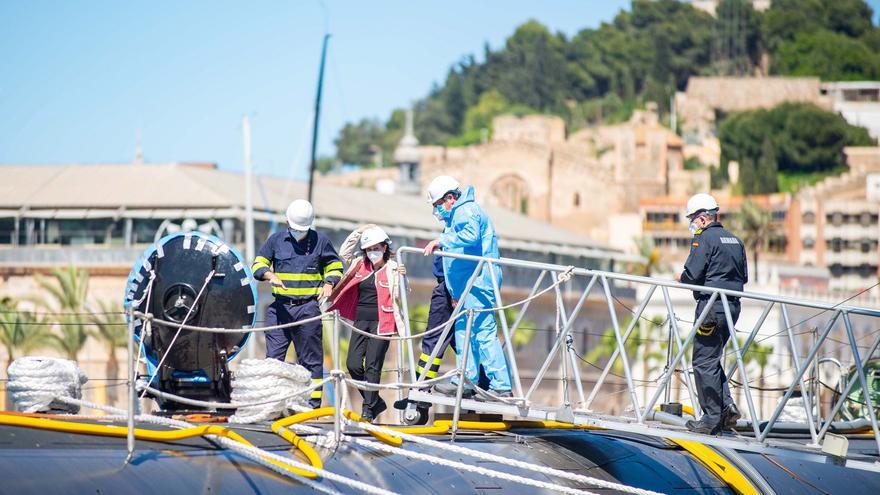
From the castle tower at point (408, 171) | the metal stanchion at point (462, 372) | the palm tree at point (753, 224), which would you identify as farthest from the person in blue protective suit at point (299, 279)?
the palm tree at point (753, 224)

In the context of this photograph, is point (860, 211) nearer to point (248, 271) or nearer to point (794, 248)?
point (794, 248)

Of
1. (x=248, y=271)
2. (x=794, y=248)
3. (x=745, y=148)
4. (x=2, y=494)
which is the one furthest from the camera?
(x=745, y=148)

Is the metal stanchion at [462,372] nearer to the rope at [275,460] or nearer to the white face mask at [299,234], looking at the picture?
the rope at [275,460]

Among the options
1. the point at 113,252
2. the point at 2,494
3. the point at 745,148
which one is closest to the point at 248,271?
the point at 2,494

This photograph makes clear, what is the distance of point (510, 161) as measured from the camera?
15575cm

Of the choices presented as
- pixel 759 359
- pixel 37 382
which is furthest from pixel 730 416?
pixel 759 359

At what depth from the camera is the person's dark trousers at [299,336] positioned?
1410 centimetres

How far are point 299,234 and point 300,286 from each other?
1.68ft

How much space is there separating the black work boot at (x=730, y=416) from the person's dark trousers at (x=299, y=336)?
3849 mm

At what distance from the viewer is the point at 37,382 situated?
1176 centimetres

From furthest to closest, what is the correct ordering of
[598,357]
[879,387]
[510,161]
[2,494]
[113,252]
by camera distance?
1. [510,161]
2. [598,357]
3. [113,252]
4. [879,387]
5. [2,494]

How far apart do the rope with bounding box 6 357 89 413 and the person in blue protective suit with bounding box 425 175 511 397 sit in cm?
361

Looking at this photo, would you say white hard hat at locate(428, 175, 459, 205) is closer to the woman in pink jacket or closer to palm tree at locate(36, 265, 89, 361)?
the woman in pink jacket

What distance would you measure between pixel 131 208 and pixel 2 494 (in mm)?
43818
